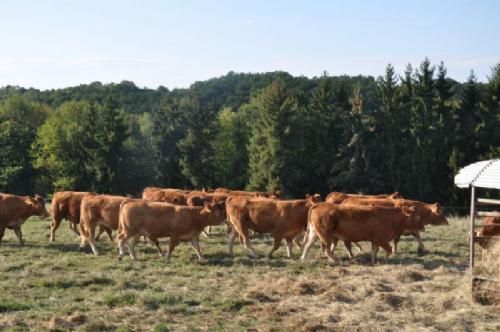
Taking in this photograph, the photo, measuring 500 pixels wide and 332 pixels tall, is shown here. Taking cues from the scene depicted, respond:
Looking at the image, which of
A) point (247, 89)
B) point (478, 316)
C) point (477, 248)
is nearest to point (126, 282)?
point (478, 316)

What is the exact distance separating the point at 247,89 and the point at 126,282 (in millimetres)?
97246

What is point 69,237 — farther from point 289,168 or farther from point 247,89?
point 247,89

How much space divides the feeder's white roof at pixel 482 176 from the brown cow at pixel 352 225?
142 inches

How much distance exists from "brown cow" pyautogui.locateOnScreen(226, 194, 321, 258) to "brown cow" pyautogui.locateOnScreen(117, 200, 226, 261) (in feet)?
3.51

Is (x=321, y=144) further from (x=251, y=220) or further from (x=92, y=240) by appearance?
(x=92, y=240)

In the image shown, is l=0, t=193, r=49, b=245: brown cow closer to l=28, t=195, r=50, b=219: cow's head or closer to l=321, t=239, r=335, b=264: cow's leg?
l=28, t=195, r=50, b=219: cow's head

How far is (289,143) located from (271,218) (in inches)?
1338

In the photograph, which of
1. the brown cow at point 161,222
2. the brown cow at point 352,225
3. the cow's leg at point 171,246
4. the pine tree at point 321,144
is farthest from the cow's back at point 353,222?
the pine tree at point 321,144

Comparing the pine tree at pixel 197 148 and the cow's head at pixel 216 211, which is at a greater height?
the pine tree at pixel 197 148

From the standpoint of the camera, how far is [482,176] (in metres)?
12.6

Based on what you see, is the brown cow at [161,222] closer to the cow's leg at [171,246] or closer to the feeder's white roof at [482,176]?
the cow's leg at [171,246]

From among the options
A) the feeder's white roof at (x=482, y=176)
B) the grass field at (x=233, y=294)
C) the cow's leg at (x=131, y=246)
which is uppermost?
the feeder's white roof at (x=482, y=176)

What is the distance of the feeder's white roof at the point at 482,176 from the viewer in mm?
12245

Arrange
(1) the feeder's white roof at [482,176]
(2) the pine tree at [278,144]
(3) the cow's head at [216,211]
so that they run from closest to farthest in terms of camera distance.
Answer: (1) the feeder's white roof at [482,176] < (3) the cow's head at [216,211] < (2) the pine tree at [278,144]
